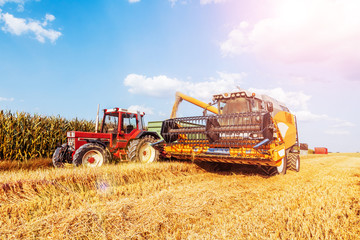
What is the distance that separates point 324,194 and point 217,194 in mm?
1796

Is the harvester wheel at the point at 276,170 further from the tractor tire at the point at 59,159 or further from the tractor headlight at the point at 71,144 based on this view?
the tractor tire at the point at 59,159

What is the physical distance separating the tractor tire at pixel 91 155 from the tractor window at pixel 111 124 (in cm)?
116

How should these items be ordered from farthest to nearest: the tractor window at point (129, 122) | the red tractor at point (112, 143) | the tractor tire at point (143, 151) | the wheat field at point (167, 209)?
1. the tractor window at point (129, 122)
2. the tractor tire at point (143, 151)
3. the red tractor at point (112, 143)
4. the wheat field at point (167, 209)

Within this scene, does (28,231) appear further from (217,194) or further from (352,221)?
(352,221)

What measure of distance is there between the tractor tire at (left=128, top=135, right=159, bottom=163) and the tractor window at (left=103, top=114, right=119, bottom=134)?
91cm

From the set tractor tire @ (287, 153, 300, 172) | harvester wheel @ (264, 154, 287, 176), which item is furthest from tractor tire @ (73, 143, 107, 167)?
tractor tire @ (287, 153, 300, 172)

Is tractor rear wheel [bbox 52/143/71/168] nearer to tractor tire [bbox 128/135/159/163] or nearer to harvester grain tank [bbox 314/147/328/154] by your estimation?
tractor tire [bbox 128/135/159/163]

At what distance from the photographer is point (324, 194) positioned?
4262 mm

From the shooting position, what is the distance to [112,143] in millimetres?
7742

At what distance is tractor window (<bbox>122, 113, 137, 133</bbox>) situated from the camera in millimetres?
8008

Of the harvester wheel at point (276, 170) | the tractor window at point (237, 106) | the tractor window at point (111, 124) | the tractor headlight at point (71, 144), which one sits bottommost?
the harvester wheel at point (276, 170)

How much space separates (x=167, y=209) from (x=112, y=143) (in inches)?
191

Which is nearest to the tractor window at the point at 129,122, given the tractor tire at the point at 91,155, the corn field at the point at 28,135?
the tractor tire at the point at 91,155

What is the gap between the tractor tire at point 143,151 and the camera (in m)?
7.15
